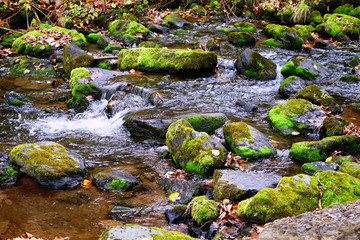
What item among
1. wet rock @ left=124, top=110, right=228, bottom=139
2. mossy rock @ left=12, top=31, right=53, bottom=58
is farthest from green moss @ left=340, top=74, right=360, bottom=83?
mossy rock @ left=12, top=31, right=53, bottom=58

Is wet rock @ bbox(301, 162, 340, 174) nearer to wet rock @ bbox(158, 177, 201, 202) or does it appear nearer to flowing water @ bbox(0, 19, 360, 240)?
flowing water @ bbox(0, 19, 360, 240)

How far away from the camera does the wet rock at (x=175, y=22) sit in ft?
52.1

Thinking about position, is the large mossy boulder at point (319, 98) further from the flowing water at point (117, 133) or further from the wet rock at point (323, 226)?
the wet rock at point (323, 226)

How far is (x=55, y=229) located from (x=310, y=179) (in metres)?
3.37

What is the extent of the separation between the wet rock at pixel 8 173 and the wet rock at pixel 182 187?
2.23 metres

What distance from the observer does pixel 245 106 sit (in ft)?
26.5

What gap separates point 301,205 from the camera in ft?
13.6

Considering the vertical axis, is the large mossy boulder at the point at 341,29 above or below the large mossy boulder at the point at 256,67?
above

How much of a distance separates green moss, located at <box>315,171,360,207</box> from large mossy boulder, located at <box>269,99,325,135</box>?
8.40 ft

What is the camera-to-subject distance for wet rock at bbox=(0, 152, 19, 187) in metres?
5.00

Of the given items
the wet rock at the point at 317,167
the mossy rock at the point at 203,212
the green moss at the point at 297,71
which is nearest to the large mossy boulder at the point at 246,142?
the wet rock at the point at 317,167

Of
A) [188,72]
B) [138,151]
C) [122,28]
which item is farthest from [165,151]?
[122,28]

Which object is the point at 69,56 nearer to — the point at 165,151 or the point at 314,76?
the point at 165,151

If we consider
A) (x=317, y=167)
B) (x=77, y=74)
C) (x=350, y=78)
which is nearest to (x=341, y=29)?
(x=350, y=78)
